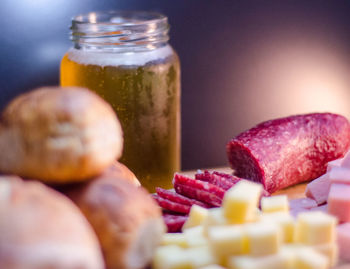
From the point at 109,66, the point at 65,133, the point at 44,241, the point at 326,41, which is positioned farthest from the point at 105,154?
the point at 326,41

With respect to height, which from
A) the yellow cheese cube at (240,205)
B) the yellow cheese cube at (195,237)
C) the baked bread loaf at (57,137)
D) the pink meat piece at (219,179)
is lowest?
the pink meat piece at (219,179)

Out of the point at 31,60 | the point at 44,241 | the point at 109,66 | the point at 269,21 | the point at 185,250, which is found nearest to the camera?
the point at 44,241

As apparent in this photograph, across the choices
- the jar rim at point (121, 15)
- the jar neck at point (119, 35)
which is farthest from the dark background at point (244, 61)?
the jar neck at point (119, 35)

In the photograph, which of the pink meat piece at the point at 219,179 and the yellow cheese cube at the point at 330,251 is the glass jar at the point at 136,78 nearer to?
the pink meat piece at the point at 219,179

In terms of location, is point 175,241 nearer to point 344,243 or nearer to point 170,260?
point 170,260

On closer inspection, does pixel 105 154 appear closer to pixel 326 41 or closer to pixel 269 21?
pixel 269 21
